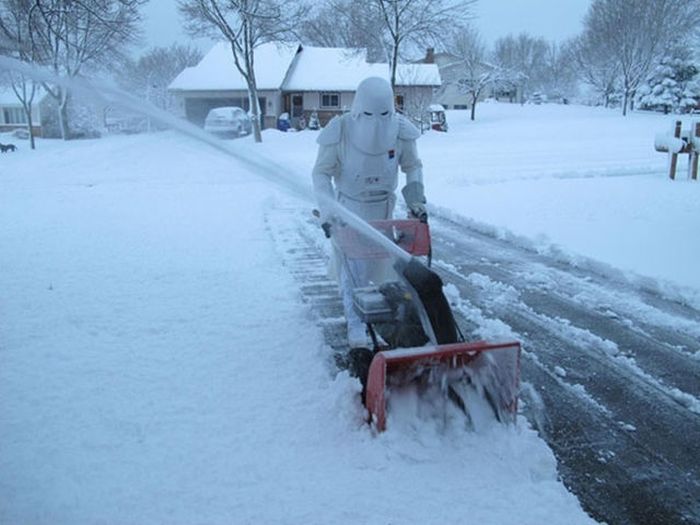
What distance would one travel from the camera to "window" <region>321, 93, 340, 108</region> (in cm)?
3875

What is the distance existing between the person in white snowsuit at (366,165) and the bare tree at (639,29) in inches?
1647

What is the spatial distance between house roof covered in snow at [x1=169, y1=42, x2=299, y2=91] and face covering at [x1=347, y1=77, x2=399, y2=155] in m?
33.1

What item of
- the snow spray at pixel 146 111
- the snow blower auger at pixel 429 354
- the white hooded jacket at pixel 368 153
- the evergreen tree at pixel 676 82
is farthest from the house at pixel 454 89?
the snow blower auger at pixel 429 354

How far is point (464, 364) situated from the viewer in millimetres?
3303

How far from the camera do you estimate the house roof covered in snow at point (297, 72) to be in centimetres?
3644

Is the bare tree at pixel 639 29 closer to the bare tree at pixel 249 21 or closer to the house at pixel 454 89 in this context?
the house at pixel 454 89

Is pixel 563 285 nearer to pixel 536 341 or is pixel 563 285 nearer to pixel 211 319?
pixel 536 341

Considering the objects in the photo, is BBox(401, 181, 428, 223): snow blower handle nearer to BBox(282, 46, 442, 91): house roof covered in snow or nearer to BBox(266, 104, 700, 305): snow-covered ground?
BBox(266, 104, 700, 305): snow-covered ground

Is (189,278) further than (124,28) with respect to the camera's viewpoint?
No

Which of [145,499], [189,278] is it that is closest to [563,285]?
[189,278]

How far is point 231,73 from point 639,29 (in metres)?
27.9

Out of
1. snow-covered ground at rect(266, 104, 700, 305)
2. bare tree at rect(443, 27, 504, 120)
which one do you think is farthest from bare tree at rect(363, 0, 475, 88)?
bare tree at rect(443, 27, 504, 120)

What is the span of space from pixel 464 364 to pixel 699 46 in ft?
162

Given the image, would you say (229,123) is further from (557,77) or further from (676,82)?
(557,77)
